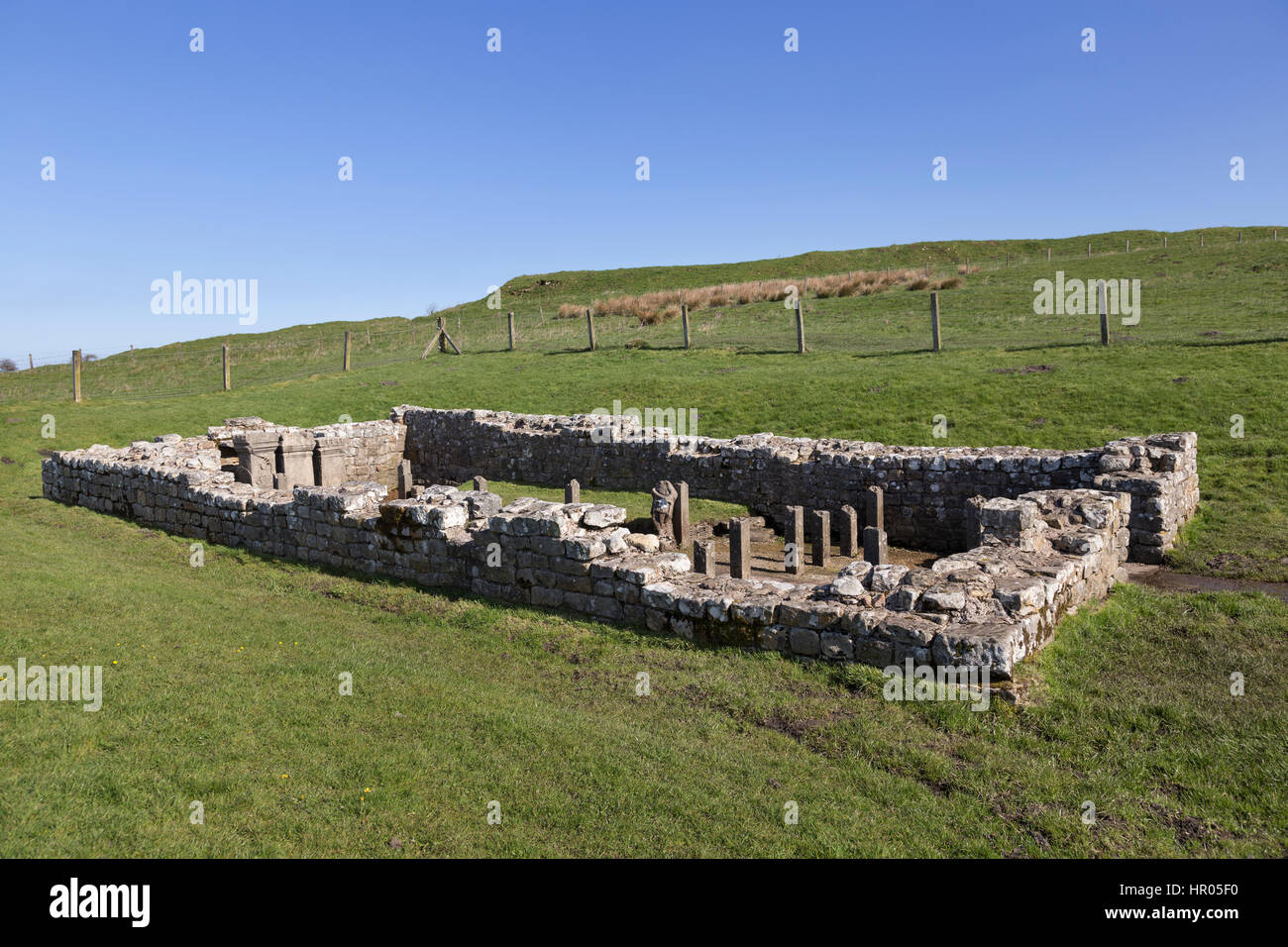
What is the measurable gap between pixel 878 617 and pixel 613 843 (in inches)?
136

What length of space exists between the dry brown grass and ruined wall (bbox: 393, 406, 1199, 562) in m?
18.1

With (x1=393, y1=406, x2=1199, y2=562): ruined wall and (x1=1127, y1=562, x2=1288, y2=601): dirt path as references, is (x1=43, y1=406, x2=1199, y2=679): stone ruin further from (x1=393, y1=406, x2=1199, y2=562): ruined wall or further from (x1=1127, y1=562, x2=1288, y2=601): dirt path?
(x1=1127, y1=562, x2=1288, y2=601): dirt path

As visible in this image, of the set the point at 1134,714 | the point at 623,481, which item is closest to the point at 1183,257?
the point at 623,481

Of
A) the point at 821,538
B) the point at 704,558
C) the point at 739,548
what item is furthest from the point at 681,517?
the point at 704,558

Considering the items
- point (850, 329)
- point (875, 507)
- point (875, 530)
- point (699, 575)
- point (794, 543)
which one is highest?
point (850, 329)

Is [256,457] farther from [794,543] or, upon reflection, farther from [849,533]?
[849,533]

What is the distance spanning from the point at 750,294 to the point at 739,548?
34.4 m

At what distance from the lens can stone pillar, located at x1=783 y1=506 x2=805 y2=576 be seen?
12234mm

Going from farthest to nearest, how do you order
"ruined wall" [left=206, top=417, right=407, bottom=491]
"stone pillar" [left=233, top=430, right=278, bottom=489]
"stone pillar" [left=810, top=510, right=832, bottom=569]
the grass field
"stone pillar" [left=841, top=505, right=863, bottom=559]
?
"ruined wall" [left=206, top=417, right=407, bottom=491], "stone pillar" [left=233, top=430, right=278, bottom=489], "stone pillar" [left=841, top=505, right=863, bottom=559], "stone pillar" [left=810, top=510, right=832, bottom=569], the grass field

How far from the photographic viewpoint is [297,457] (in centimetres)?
1934

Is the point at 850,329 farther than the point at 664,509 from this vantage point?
Yes

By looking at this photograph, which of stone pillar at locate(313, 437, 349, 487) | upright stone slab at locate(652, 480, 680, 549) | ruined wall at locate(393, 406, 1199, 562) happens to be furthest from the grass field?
stone pillar at locate(313, 437, 349, 487)

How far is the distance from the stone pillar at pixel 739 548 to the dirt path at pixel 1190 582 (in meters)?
5.10

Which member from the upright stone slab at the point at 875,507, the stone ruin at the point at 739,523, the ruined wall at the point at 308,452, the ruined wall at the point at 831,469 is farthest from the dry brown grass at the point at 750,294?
the upright stone slab at the point at 875,507
